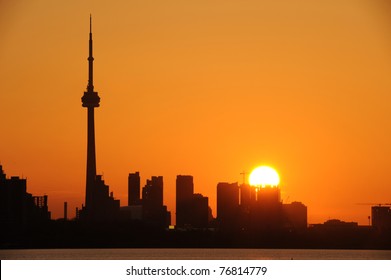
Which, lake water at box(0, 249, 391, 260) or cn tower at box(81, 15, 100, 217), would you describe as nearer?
lake water at box(0, 249, 391, 260)

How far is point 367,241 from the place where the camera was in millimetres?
99188

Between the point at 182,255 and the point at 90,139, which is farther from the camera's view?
the point at 90,139

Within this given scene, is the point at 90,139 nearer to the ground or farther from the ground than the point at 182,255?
farther from the ground

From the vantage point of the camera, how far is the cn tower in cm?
11994

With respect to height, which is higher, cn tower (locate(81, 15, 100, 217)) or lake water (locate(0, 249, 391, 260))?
cn tower (locate(81, 15, 100, 217))

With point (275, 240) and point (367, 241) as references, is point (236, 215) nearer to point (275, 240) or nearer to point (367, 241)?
point (275, 240)

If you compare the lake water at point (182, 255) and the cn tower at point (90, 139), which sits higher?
the cn tower at point (90, 139)

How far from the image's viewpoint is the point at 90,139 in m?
124

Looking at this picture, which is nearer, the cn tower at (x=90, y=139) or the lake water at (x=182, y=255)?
the lake water at (x=182, y=255)

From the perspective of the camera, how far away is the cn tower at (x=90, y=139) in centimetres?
11994
